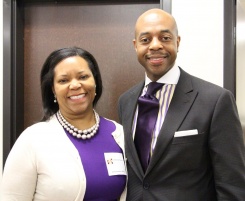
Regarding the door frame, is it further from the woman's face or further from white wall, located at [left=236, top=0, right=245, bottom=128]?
the woman's face

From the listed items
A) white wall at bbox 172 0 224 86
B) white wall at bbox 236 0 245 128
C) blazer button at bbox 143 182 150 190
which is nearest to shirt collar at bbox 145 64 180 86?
blazer button at bbox 143 182 150 190

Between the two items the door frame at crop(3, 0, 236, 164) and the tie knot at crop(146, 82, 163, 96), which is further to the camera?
the door frame at crop(3, 0, 236, 164)

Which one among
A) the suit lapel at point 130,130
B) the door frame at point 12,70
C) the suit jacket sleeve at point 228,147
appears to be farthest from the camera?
the door frame at point 12,70

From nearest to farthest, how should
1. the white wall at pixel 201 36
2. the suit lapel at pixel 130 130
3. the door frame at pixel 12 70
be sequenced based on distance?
the suit lapel at pixel 130 130, the white wall at pixel 201 36, the door frame at pixel 12 70

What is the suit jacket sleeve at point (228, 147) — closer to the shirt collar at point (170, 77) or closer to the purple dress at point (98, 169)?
the shirt collar at point (170, 77)

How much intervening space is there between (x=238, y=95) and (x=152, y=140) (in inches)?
35.9

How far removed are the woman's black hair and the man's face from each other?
0.26m

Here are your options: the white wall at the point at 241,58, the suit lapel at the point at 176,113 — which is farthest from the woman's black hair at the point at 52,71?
the white wall at the point at 241,58

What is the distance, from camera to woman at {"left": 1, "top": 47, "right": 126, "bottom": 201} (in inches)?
56.3

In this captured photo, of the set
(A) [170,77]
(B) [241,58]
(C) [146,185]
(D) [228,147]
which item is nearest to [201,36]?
(B) [241,58]

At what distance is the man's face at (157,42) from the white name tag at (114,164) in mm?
431

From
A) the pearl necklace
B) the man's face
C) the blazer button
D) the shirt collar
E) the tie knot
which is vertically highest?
the man's face

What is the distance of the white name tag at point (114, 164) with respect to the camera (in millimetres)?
1540

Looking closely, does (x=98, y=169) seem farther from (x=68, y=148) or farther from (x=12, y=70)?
(x=12, y=70)
